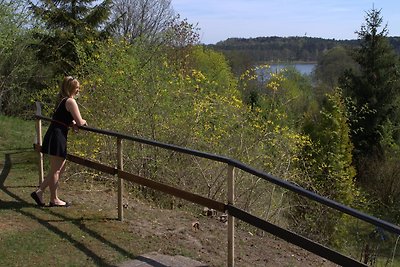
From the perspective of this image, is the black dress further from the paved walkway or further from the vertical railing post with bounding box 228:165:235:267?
the vertical railing post with bounding box 228:165:235:267

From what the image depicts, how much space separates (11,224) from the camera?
5.99 m

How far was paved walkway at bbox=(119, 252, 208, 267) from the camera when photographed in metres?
4.92

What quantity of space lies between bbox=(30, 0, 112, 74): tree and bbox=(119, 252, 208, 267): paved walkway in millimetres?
15400

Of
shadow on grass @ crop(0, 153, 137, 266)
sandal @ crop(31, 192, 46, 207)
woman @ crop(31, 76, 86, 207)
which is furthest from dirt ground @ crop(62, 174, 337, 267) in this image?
woman @ crop(31, 76, 86, 207)

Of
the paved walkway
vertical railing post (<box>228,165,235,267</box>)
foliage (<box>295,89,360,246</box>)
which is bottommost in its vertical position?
foliage (<box>295,89,360,246</box>)

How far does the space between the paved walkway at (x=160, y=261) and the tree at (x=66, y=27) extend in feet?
50.5

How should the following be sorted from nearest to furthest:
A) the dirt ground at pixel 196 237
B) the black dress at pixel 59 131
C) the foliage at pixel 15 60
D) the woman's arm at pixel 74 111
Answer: the dirt ground at pixel 196 237 → the woman's arm at pixel 74 111 → the black dress at pixel 59 131 → the foliage at pixel 15 60

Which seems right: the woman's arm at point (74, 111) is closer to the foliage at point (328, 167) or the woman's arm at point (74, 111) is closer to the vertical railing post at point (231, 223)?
the vertical railing post at point (231, 223)

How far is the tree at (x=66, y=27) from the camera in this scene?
20.1m

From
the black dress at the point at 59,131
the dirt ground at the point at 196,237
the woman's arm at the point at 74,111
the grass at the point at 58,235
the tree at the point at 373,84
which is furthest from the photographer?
the tree at the point at 373,84

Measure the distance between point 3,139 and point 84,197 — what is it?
6.38m

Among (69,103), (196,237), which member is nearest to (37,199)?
(69,103)

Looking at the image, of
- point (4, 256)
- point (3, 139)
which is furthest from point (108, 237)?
point (3, 139)

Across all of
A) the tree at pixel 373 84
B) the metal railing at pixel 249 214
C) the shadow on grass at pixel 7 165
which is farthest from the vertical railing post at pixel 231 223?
the tree at pixel 373 84
